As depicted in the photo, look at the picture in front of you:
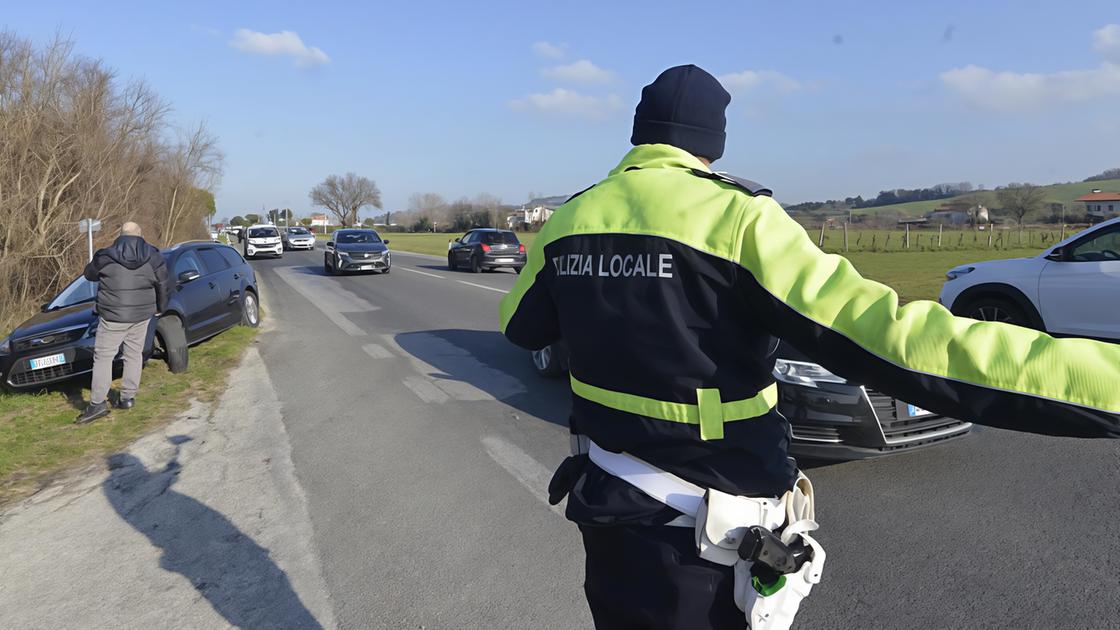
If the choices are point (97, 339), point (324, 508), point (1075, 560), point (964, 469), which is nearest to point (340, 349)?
point (97, 339)

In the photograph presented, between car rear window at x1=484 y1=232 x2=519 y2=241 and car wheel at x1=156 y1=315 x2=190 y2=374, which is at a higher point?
car rear window at x1=484 y1=232 x2=519 y2=241

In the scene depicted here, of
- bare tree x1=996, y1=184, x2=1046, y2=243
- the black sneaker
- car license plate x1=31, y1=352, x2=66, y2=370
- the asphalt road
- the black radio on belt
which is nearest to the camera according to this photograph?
the black radio on belt

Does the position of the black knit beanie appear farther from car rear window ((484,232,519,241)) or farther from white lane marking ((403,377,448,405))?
car rear window ((484,232,519,241))


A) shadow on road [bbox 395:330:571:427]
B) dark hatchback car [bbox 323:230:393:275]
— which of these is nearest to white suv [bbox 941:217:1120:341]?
shadow on road [bbox 395:330:571:427]

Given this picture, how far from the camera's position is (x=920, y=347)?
1.31 meters

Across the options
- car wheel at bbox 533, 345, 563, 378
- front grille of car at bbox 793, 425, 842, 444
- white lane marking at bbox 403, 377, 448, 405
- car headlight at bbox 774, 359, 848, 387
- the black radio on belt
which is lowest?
white lane marking at bbox 403, 377, 448, 405

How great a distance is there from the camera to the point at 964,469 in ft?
16.3

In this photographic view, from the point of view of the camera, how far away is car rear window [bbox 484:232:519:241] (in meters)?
24.2

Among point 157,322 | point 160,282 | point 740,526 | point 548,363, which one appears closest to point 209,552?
point 740,526

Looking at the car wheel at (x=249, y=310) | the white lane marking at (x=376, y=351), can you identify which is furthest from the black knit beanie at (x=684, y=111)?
the car wheel at (x=249, y=310)

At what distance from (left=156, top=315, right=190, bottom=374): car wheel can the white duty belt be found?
828 centimetres

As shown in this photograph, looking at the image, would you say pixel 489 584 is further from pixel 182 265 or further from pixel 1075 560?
pixel 182 265

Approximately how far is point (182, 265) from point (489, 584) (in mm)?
8206

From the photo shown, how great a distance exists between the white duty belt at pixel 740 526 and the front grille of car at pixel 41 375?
25.9 ft
